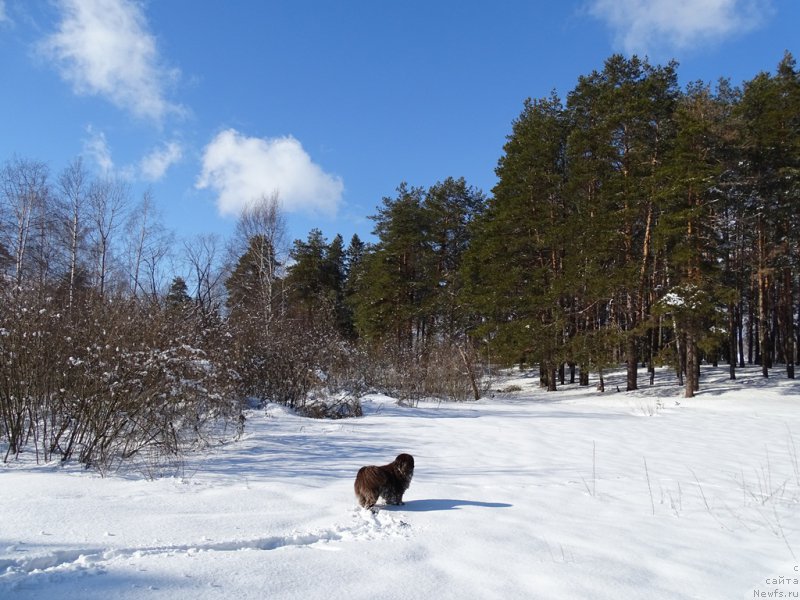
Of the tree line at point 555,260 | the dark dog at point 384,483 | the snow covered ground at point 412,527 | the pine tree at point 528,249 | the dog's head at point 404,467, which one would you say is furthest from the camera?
the pine tree at point 528,249

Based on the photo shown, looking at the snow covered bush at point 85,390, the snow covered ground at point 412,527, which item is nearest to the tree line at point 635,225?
the snow covered ground at point 412,527

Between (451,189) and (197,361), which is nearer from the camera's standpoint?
(197,361)

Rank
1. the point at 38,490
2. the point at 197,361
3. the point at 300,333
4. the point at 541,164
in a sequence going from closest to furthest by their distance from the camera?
the point at 38,490
the point at 197,361
the point at 300,333
the point at 541,164

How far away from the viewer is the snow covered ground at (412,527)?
235 cm

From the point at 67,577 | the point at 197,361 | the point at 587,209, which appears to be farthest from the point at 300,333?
the point at 587,209

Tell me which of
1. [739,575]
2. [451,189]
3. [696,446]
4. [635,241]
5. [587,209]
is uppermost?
[451,189]

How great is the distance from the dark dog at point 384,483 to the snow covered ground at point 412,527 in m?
0.13

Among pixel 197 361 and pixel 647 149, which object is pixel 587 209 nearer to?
pixel 647 149

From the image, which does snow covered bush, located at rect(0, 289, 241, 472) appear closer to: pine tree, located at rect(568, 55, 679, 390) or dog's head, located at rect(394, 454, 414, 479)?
dog's head, located at rect(394, 454, 414, 479)

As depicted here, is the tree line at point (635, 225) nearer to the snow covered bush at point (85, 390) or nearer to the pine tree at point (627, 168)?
the pine tree at point (627, 168)

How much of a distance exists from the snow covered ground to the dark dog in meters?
0.13

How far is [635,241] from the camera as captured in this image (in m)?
20.2

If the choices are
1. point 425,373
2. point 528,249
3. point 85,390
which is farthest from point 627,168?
point 85,390

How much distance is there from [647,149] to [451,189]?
12.2 metres
